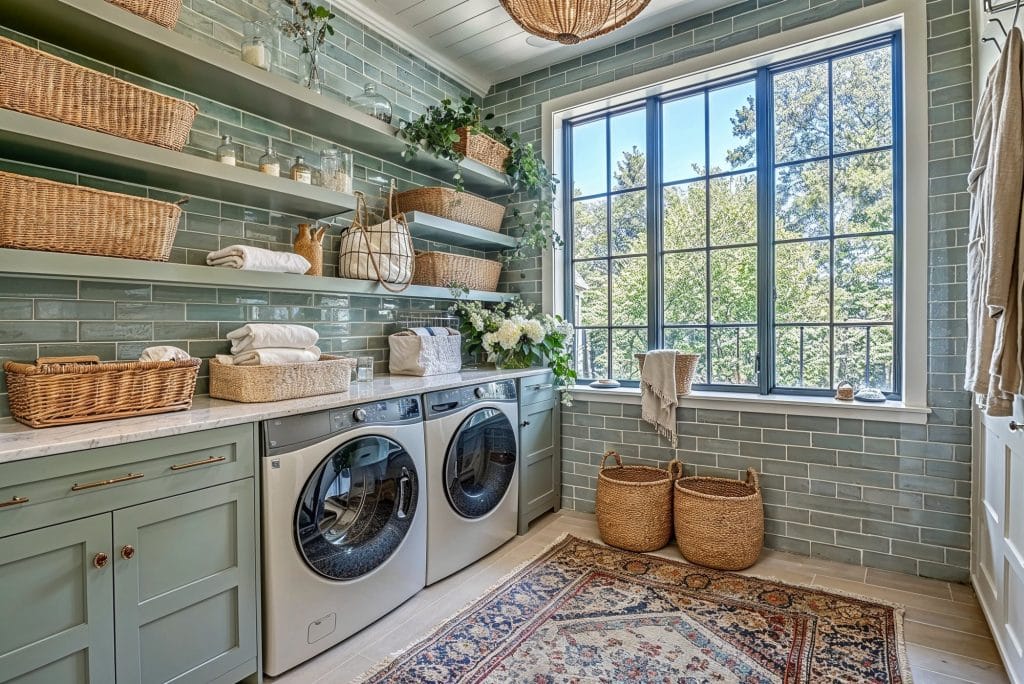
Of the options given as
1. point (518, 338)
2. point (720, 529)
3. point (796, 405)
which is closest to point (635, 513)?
point (720, 529)

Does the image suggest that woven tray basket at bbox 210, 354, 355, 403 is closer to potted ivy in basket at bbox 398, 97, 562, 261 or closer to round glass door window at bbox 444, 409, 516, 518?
round glass door window at bbox 444, 409, 516, 518

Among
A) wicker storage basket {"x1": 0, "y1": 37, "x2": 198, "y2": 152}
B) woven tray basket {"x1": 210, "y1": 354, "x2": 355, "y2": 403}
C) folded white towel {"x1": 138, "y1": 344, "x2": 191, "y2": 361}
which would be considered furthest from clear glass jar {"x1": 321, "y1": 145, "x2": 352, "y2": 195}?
folded white towel {"x1": 138, "y1": 344, "x2": 191, "y2": 361}

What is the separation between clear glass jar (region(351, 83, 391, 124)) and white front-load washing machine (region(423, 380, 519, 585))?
1.41 metres

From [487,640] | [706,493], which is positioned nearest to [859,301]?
[706,493]

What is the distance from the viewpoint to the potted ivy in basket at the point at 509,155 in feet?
8.98

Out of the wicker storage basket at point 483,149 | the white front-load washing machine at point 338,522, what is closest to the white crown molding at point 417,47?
the wicker storage basket at point 483,149

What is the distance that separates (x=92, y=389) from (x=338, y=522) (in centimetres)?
86

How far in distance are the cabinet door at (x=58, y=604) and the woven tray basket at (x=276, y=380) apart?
23.8 inches

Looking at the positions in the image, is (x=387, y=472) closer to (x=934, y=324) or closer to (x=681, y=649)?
(x=681, y=649)

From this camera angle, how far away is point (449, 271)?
2932 mm

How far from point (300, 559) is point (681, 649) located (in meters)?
1.38

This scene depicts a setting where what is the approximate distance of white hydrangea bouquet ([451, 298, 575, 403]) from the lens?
3.05 m

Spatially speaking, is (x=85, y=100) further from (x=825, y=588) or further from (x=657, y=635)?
(x=825, y=588)

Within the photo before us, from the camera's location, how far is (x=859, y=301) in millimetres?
2656
